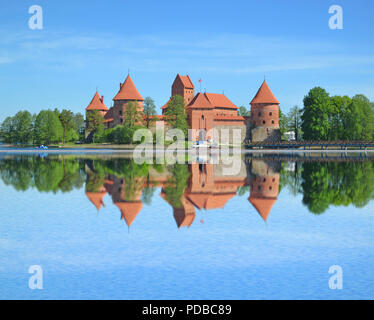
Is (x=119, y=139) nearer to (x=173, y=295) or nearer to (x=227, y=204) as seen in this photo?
(x=227, y=204)

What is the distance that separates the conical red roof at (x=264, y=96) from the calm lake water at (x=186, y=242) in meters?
57.9

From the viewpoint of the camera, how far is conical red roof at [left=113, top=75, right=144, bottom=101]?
7112cm

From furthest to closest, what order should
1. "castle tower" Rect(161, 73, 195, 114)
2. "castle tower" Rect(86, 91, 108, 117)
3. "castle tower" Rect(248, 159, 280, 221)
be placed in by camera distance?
"castle tower" Rect(86, 91, 108, 117) < "castle tower" Rect(161, 73, 195, 114) < "castle tower" Rect(248, 159, 280, 221)

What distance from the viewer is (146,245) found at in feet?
27.9

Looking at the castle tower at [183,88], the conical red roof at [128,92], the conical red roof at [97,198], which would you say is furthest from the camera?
the castle tower at [183,88]

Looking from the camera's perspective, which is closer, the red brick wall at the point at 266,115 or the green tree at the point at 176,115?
the green tree at the point at 176,115

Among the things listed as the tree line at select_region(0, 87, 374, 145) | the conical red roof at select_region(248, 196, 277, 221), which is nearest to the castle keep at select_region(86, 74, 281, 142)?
the tree line at select_region(0, 87, 374, 145)

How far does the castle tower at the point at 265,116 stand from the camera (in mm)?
73000

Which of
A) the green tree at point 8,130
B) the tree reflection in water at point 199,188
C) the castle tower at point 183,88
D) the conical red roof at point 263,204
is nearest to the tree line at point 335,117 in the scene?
the castle tower at point 183,88

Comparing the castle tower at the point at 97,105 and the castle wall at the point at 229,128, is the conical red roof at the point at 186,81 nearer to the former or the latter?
the castle wall at the point at 229,128

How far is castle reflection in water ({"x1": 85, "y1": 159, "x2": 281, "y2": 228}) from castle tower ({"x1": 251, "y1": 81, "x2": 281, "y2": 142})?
173ft

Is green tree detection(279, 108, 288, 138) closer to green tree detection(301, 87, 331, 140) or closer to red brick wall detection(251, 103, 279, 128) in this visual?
red brick wall detection(251, 103, 279, 128)

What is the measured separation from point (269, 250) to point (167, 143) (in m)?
52.4
